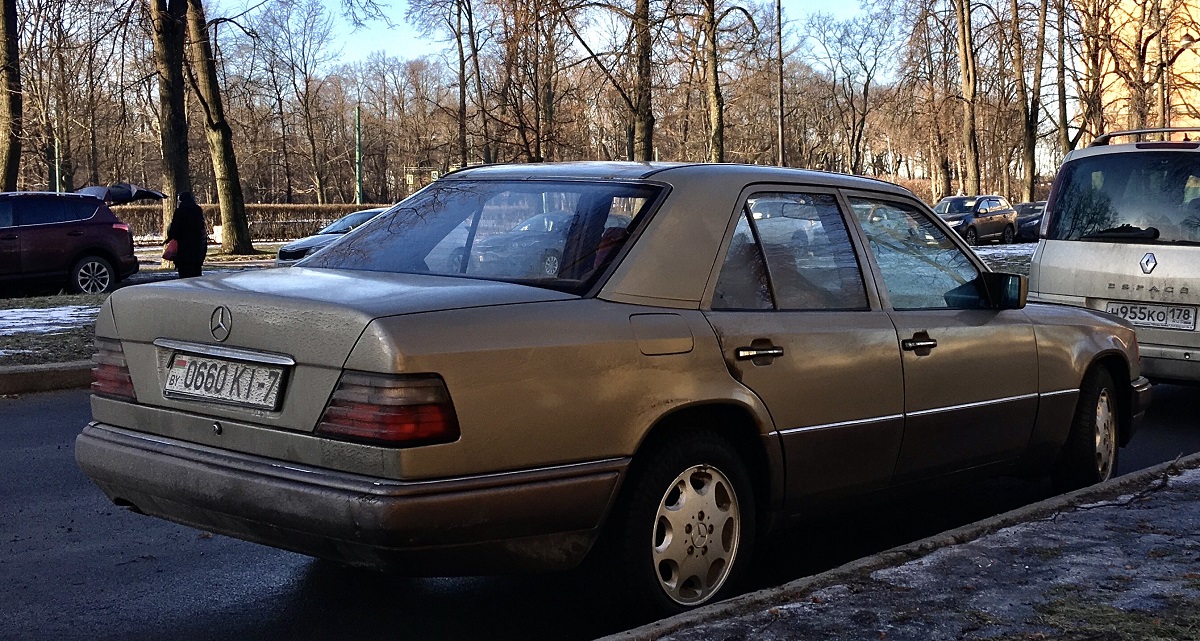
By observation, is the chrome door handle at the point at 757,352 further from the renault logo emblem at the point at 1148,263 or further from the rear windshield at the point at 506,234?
the renault logo emblem at the point at 1148,263

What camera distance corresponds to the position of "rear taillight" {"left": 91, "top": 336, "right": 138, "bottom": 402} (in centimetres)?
424

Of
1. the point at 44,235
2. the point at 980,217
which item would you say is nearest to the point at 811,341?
the point at 44,235

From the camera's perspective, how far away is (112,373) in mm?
4316

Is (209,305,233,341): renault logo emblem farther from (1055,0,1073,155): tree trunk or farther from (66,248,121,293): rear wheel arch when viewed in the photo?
(1055,0,1073,155): tree trunk

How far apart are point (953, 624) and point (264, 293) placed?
224cm

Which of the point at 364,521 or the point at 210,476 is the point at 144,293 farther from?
the point at 364,521

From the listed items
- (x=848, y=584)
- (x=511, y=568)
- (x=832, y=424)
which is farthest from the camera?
(x=832, y=424)

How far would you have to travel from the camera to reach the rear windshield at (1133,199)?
28.3 ft

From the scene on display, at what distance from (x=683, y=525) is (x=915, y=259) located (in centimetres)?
184

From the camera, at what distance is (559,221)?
437 centimetres

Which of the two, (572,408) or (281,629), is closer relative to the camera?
(572,408)

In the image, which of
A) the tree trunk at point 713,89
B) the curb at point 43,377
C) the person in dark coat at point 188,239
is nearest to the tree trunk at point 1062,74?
the tree trunk at point 713,89

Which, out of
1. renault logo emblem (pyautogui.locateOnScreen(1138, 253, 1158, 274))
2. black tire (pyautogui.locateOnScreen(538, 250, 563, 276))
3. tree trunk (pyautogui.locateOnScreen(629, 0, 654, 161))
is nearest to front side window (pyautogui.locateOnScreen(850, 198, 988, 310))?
black tire (pyautogui.locateOnScreen(538, 250, 563, 276))

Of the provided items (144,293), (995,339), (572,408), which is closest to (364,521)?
(572,408)
